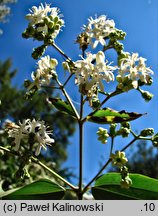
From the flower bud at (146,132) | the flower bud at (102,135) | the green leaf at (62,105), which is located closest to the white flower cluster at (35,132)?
the green leaf at (62,105)

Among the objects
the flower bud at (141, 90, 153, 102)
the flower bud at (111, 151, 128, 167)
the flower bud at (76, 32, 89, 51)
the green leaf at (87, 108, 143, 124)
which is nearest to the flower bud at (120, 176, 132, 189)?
the flower bud at (111, 151, 128, 167)

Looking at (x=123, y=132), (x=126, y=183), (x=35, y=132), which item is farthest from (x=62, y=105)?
(x=126, y=183)

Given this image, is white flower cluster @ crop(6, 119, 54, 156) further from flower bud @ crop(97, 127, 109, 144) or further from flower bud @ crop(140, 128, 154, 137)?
flower bud @ crop(140, 128, 154, 137)

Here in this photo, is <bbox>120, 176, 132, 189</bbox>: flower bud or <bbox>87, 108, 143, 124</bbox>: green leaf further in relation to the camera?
<bbox>87, 108, 143, 124</bbox>: green leaf

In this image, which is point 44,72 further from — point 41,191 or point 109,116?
point 41,191

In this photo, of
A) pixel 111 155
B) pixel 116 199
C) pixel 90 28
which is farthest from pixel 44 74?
pixel 116 199

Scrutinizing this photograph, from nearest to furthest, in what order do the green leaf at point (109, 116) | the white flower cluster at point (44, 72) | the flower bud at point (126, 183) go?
1. the flower bud at point (126, 183)
2. the green leaf at point (109, 116)
3. the white flower cluster at point (44, 72)

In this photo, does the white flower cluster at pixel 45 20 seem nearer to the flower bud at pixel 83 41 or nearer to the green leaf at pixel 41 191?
the flower bud at pixel 83 41
